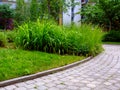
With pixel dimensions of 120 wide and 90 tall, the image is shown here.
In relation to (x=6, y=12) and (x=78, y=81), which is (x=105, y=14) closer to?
(x=6, y=12)

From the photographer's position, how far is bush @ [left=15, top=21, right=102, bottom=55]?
32.4 ft

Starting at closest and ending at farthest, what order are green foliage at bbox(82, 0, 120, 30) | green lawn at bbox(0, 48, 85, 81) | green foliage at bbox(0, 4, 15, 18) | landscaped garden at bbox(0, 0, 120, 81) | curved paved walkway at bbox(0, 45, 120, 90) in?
curved paved walkway at bbox(0, 45, 120, 90), green lawn at bbox(0, 48, 85, 81), landscaped garden at bbox(0, 0, 120, 81), green foliage at bbox(82, 0, 120, 30), green foliage at bbox(0, 4, 15, 18)

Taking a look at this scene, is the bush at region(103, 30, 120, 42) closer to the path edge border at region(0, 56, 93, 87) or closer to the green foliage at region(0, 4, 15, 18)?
the green foliage at region(0, 4, 15, 18)

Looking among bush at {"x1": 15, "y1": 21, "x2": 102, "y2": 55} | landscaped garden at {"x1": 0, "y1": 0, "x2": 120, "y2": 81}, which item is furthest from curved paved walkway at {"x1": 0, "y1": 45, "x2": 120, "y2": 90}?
bush at {"x1": 15, "y1": 21, "x2": 102, "y2": 55}

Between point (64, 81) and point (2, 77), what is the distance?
151 centimetres

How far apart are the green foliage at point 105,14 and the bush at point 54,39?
11.4 m

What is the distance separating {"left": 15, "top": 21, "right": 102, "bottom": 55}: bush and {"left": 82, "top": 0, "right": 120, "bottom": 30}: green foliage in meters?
11.4

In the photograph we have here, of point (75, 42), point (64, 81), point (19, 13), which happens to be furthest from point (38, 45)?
point (19, 13)

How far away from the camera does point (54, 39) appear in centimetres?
993

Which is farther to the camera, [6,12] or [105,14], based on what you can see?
[6,12]

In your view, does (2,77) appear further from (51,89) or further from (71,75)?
(71,75)

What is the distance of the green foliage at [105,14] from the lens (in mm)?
21594

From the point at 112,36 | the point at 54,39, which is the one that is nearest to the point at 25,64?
the point at 54,39

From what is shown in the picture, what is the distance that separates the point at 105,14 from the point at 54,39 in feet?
44.6
